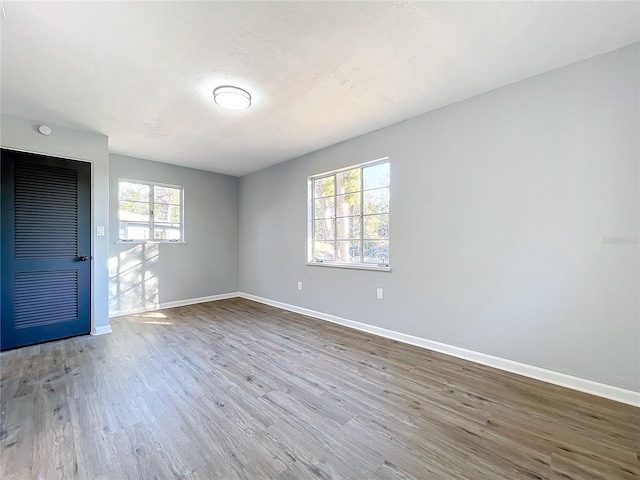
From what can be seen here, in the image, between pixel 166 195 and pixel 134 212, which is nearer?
pixel 134 212

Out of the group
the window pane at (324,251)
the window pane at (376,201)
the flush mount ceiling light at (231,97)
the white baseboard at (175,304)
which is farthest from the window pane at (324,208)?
the white baseboard at (175,304)

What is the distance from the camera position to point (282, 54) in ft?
6.91

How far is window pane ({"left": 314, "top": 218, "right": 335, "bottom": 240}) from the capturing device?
4.29m

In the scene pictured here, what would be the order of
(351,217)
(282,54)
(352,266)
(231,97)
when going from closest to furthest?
(282,54), (231,97), (352,266), (351,217)

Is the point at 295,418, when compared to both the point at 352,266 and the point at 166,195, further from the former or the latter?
the point at 166,195

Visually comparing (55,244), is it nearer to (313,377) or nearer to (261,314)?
(261,314)

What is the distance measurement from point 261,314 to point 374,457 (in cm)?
328

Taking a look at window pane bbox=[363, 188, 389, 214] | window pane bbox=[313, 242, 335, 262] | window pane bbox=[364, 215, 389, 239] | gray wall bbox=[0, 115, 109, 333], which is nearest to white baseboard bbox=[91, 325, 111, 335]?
gray wall bbox=[0, 115, 109, 333]

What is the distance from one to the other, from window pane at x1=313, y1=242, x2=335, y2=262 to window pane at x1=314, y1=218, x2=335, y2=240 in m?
0.10

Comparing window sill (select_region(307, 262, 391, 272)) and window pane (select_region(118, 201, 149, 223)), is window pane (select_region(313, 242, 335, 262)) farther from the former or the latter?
window pane (select_region(118, 201, 149, 223))

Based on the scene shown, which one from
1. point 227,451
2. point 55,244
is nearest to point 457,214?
point 227,451

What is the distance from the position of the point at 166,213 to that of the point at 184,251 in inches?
30.1

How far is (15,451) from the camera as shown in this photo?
1561 millimetres

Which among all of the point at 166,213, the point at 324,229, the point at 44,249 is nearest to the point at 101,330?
the point at 44,249
